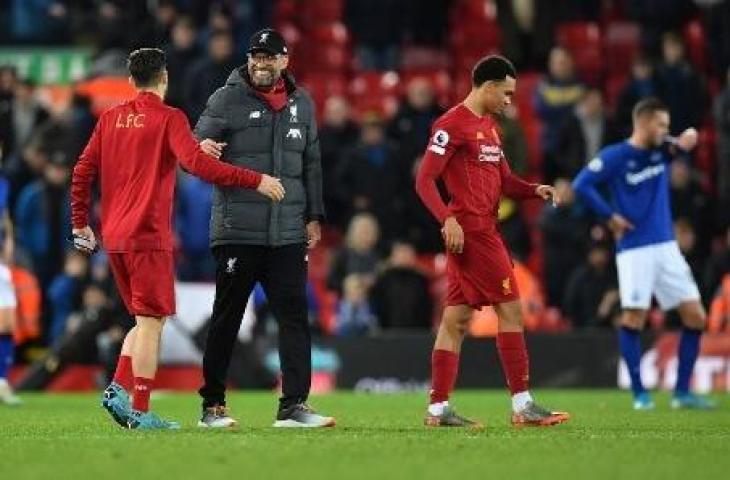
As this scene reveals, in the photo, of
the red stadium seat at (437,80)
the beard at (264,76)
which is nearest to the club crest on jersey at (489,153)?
the beard at (264,76)

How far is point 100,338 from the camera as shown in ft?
64.1

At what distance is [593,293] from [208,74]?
5219 mm

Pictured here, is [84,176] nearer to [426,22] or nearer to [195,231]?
[195,231]

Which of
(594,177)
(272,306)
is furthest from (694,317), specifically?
(272,306)

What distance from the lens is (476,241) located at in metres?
11.7

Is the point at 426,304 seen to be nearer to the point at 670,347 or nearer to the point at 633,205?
the point at 670,347

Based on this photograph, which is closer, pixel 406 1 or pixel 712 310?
pixel 712 310

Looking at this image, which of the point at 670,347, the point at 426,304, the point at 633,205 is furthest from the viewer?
the point at 426,304

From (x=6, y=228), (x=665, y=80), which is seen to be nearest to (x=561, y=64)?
(x=665, y=80)

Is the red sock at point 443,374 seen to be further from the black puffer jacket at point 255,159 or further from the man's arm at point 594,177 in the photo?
the man's arm at point 594,177

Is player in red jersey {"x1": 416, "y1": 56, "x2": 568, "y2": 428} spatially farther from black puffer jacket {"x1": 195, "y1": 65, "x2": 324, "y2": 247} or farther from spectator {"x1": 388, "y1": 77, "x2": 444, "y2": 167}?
spectator {"x1": 388, "y1": 77, "x2": 444, "y2": 167}

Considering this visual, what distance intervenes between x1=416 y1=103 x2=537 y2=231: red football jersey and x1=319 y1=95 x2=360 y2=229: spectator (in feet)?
32.3

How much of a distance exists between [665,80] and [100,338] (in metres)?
7.02

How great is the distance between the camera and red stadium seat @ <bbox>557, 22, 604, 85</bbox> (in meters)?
24.2
